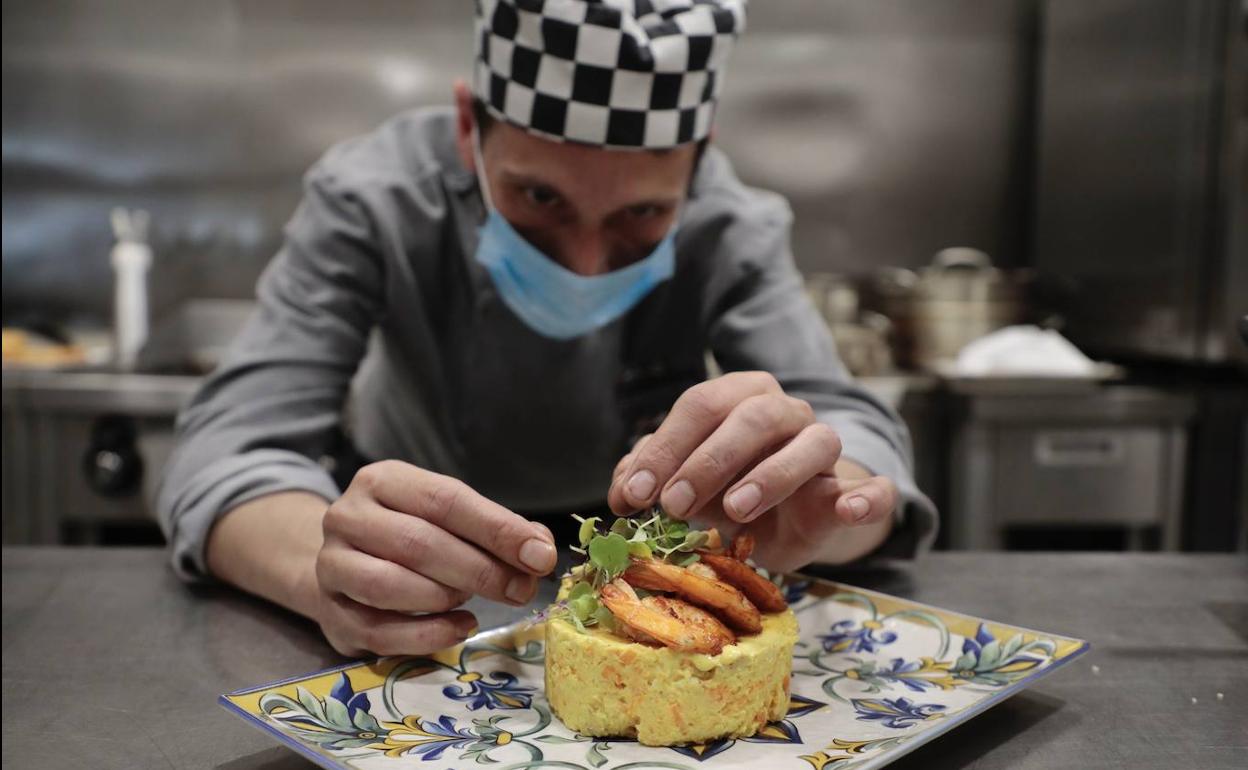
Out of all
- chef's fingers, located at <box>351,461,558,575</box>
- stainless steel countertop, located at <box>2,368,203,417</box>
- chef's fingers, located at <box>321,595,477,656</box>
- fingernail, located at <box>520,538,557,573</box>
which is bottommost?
stainless steel countertop, located at <box>2,368,203,417</box>

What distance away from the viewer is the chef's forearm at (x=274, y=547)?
42.6 inches

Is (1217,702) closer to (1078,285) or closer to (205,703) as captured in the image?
(205,703)

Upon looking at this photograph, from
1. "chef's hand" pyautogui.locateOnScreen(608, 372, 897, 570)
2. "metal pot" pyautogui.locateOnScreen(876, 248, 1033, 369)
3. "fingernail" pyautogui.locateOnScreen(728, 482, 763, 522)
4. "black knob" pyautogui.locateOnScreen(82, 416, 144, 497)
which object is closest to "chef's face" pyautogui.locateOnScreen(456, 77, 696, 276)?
"chef's hand" pyautogui.locateOnScreen(608, 372, 897, 570)

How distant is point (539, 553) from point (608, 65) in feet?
2.13

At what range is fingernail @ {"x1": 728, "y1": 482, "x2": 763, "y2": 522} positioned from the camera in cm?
88

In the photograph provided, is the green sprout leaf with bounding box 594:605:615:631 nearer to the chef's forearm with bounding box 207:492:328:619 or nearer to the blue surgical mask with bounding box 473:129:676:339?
the chef's forearm with bounding box 207:492:328:619

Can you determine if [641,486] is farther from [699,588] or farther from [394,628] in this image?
[394,628]

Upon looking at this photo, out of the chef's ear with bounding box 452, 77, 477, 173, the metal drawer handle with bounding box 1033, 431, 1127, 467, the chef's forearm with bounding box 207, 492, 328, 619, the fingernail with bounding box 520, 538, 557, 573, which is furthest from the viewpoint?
the metal drawer handle with bounding box 1033, 431, 1127, 467

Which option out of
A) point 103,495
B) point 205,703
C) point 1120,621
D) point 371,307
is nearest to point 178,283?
point 103,495

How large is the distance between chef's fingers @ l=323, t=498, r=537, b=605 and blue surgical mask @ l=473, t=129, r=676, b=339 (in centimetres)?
58

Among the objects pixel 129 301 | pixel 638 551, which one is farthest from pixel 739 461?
pixel 129 301

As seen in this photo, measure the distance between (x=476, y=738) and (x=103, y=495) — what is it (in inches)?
90.3

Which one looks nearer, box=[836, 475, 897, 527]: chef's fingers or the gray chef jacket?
box=[836, 475, 897, 527]: chef's fingers

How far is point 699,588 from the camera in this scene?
83 cm
